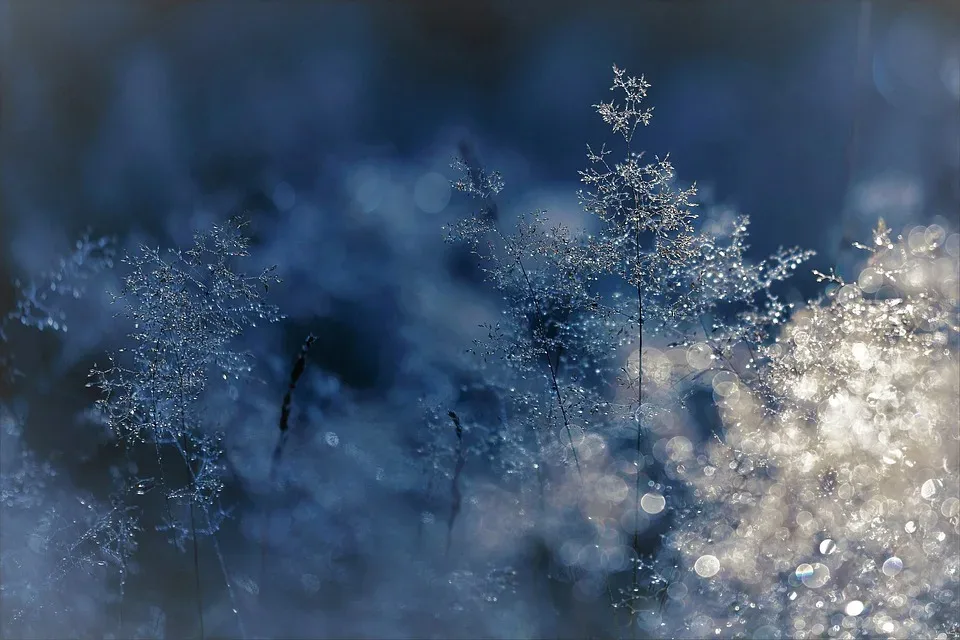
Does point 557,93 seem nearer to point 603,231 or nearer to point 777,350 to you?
point 603,231

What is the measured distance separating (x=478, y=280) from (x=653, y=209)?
0.40 metres

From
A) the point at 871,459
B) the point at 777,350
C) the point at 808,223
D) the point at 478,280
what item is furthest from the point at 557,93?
the point at 871,459

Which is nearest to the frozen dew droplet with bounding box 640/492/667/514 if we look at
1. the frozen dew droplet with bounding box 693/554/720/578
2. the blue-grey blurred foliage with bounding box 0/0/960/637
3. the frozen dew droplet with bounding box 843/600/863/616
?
the frozen dew droplet with bounding box 693/554/720/578

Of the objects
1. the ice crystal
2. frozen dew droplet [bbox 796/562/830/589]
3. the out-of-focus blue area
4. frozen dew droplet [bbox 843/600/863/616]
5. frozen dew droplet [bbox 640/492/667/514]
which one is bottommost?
frozen dew droplet [bbox 843/600/863/616]

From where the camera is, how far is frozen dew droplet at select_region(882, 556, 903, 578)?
4.40 feet

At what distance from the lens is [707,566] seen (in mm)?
1330

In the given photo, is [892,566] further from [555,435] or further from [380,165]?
[380,165]

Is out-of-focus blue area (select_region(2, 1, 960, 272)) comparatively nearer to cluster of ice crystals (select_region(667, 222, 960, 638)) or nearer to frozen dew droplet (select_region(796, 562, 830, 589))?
cluster of ice crystals (select_region(667, 222, 960, 638))

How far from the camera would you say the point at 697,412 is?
1.29m

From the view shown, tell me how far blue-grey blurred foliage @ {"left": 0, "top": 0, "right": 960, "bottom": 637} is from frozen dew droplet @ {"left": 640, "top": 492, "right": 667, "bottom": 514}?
10.5 inches

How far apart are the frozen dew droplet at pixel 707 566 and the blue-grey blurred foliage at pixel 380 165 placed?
0.27 metres

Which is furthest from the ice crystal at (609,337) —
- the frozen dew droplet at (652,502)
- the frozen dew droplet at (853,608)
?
the frozen dew droplet at (853,608)

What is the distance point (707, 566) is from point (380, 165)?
116 centimetres

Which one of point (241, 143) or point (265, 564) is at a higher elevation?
point (241, 143)
